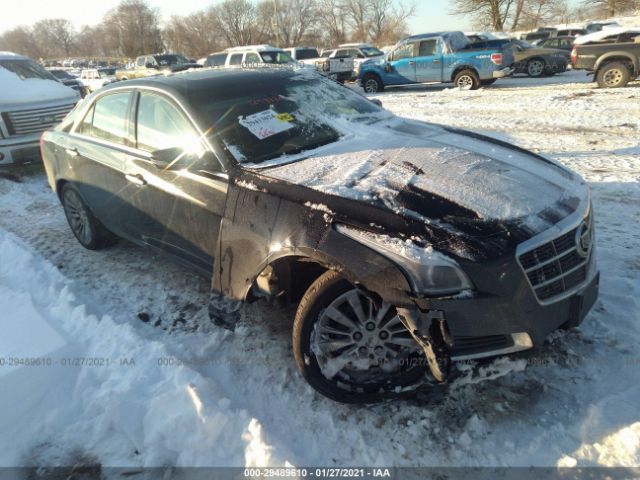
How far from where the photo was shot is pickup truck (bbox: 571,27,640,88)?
37.8 ft

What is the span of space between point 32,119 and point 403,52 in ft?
38.7

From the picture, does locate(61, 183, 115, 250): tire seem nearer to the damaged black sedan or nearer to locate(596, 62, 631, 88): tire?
the damaged black sedan

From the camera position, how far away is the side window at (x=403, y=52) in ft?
49.3

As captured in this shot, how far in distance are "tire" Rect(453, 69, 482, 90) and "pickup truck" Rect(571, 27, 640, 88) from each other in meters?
2.78

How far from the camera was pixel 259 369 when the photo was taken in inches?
110

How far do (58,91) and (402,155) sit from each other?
794 cm

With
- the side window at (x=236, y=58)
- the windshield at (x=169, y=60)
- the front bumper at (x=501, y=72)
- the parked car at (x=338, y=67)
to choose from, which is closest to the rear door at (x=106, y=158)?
the front bumper at (x=501, y=72)

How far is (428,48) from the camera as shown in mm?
14734

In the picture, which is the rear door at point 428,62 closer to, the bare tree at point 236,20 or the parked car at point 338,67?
the parked car at point 338,67

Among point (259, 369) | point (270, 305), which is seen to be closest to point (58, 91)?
point (270, 305)

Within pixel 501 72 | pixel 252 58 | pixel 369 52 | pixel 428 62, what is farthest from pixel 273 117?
pixel 369 52

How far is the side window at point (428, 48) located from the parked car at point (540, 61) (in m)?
3.61

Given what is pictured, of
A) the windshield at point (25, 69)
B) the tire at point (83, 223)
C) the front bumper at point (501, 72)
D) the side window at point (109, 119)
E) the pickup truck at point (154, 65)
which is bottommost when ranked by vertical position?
the tire at point (83, 223)

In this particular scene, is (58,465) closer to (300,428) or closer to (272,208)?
(300,428)
